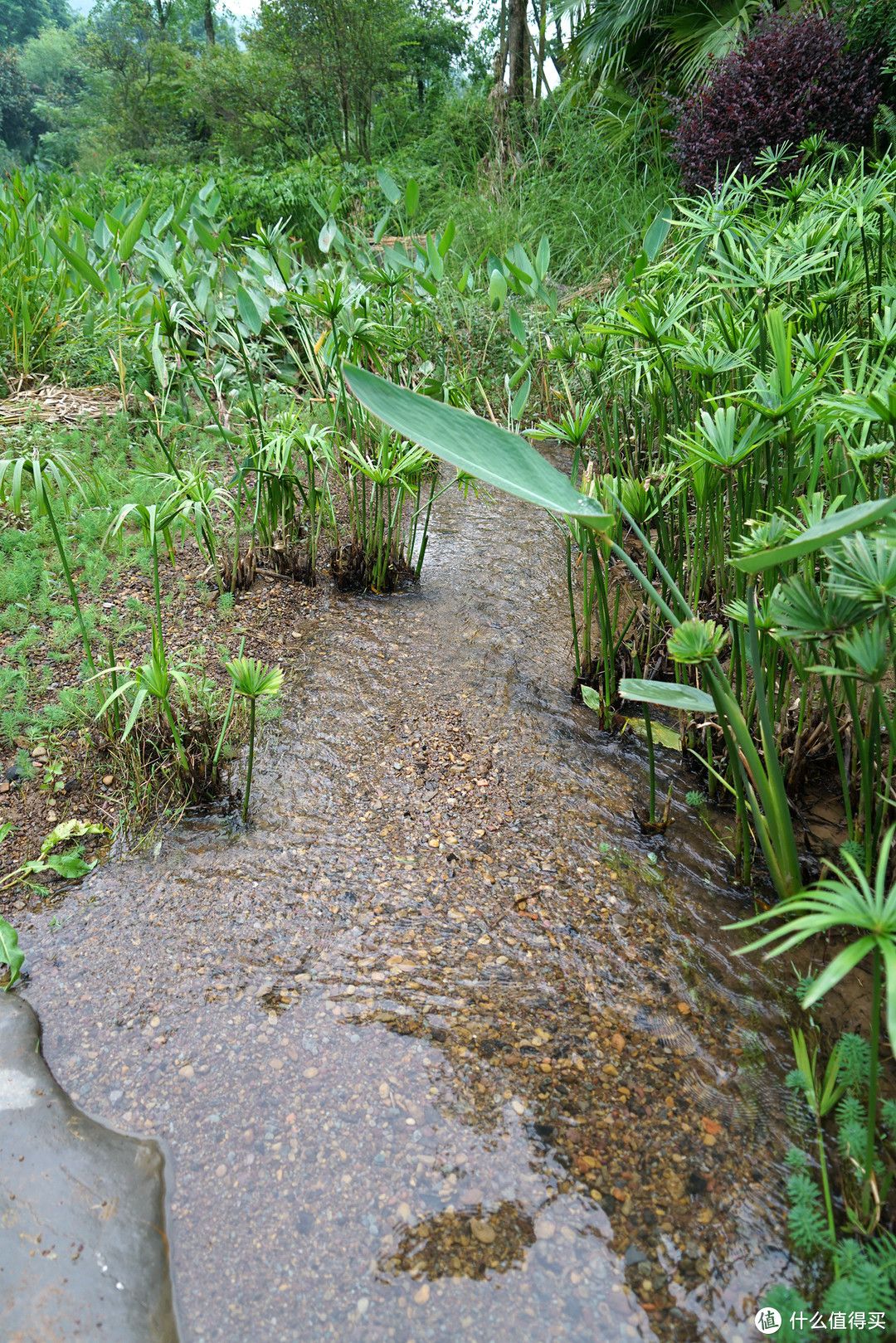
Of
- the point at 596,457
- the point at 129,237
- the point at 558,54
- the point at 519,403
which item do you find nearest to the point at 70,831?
the point at 519,403

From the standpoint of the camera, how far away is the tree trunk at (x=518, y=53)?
759 cm

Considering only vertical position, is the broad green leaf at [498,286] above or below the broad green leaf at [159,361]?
above

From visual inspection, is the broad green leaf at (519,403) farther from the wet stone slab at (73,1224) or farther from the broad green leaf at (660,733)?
the wet stone slab at (73,1224)

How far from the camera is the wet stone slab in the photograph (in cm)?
94

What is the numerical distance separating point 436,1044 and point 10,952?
2.53 ft

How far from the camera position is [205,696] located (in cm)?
183

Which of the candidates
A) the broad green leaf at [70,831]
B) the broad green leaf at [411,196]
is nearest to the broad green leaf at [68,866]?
the broad green leaf at [70,831]

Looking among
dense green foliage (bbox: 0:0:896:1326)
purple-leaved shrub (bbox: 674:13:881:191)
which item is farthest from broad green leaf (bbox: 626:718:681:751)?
purple-leaved shrub (bbox: 674:13:881:191)

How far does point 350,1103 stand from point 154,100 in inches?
635

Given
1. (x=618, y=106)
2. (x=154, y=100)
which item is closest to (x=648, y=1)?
(x=618, y=106)

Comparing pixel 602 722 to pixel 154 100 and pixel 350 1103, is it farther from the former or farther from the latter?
pixel 154 100

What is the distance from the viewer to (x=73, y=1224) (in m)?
1.03

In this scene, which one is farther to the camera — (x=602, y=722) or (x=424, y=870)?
(x=602, y=722)

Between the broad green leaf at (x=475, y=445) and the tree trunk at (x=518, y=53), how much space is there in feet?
27.1
